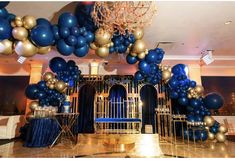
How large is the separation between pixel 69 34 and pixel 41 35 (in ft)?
1.51

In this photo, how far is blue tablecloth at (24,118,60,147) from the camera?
4.16 meters

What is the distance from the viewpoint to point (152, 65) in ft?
14.8

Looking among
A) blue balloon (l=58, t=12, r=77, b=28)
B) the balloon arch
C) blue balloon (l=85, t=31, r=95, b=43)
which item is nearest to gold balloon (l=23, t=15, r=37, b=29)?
the balloon arch

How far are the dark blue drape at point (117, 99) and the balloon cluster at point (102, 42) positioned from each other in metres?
2.56

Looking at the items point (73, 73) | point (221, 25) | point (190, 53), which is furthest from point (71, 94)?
point (221, 25)

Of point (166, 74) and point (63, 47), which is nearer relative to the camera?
point (63, 47)

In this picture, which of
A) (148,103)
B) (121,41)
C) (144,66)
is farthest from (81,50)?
(148,103)

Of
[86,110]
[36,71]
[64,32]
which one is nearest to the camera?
[64,32]

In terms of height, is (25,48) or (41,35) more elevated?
(41,35)

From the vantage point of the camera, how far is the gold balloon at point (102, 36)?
11.2 feet

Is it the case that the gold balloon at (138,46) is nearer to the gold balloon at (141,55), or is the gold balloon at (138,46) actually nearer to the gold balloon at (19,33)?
the gold balloon at (141,55)

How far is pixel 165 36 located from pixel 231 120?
4.43 meters

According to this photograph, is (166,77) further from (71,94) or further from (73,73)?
(71,94)

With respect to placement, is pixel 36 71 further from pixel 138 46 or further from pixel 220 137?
pixel 220 137
